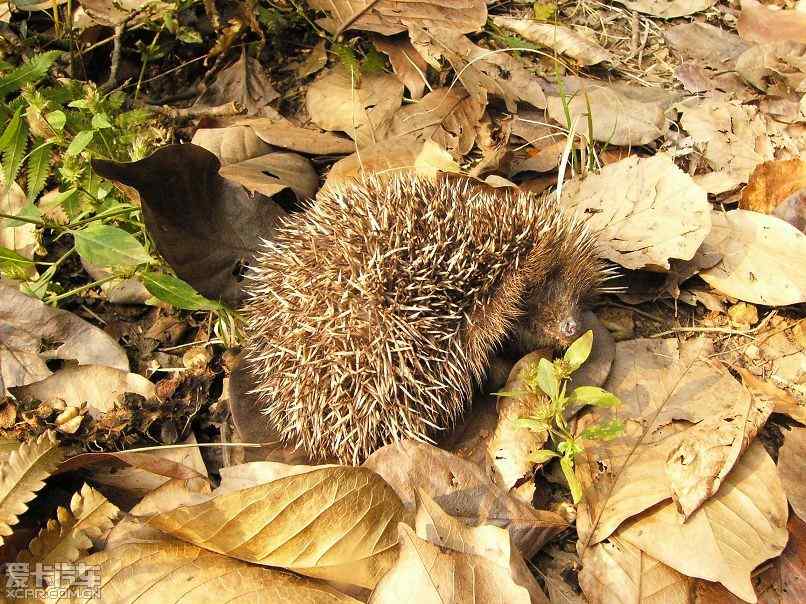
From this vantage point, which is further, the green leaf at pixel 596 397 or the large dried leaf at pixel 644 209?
the large dried leaf at pixel 644 209

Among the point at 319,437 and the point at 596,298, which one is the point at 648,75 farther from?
the point at 319,437

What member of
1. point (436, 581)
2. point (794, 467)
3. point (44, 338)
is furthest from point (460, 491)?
point (44, 338)

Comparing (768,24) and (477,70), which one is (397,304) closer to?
(477,70)

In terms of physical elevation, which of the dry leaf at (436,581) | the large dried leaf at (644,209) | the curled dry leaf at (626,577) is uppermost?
the large dried leaf at (644,209)

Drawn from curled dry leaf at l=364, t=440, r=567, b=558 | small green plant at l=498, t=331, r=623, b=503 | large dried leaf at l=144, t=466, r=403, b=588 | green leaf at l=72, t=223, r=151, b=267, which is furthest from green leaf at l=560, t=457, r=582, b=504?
green leaf at l=72, t=223, r=151, b=267

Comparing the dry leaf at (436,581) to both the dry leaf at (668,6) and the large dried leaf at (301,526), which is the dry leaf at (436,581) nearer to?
the large dried leaf at (301,526)

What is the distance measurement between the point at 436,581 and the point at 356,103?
3749mm

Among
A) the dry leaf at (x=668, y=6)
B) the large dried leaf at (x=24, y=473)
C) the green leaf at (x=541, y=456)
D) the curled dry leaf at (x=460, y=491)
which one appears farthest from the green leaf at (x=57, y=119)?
the dry leaf at (x=668, y=6)

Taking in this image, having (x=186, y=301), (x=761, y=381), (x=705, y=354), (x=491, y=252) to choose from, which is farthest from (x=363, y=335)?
(x=761, y=381)

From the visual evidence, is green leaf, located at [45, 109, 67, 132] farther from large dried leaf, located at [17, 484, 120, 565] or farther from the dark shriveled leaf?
large dried leaf, located at [17, 484, 120, 565]

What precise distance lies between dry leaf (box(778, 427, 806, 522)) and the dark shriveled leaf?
3.16 metres

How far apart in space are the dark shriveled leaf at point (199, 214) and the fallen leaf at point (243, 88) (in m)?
1.48

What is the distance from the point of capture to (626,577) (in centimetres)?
324

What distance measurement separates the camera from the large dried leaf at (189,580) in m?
3.04
